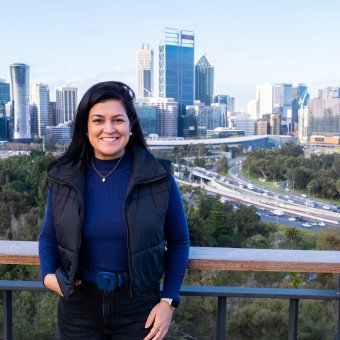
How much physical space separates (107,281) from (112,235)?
9cm

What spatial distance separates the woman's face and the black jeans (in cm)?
28

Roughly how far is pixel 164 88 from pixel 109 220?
169ft

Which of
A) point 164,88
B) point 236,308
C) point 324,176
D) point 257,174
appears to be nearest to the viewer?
point 236,308

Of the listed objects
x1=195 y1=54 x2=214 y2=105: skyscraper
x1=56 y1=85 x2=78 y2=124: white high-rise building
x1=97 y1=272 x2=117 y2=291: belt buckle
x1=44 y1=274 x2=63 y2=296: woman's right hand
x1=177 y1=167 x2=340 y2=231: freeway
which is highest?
x1=195 y1=54 x2=214 y2=105: skyscraper

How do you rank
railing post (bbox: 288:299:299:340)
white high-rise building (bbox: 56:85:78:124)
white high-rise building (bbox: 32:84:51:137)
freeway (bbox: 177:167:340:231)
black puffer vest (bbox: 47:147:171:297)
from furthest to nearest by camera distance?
white high-rise building (bbox: 32:84:51:137) → white high-rise building (bbox: 56:85:78:124) → freeway (bbox: 177:167:340:231) → railing post (bbox: 288:299:299:340) → black puffer vest (bbox: 47:147:171:297)

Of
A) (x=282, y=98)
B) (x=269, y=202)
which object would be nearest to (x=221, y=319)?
(x=269, y=202)

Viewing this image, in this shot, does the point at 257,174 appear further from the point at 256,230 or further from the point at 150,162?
the point at 150,162

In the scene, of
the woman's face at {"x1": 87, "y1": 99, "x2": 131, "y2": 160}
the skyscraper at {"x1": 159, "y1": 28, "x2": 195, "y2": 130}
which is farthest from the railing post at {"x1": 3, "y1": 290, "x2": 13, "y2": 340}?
the skyscraper at {"x1": 159, "y1": 28, "x2": 195, "y2": 130}

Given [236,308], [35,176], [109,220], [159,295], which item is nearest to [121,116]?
[109,220]

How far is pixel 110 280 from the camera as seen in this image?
89 cm

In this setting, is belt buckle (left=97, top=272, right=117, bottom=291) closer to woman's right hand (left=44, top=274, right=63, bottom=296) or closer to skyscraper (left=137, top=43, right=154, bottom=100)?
woman's right hand (left=44, top=274, right=63, bottom=296)

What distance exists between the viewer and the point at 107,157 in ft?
3.20

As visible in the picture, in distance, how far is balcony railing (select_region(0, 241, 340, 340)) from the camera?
38.3 inches

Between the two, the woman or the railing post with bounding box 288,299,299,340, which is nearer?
the woman
